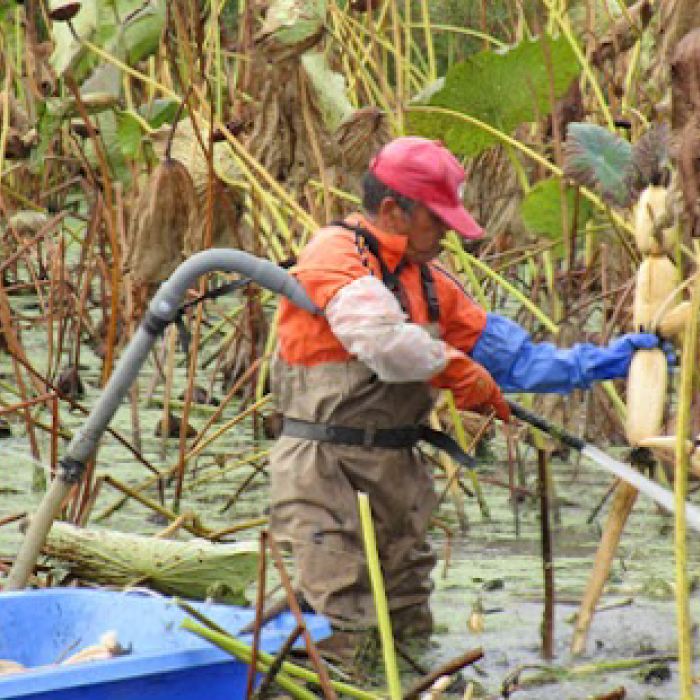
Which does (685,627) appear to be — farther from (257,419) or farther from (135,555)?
(257,419)

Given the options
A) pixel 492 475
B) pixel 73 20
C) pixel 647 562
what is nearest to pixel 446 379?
pixel 647 562

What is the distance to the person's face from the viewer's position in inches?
115

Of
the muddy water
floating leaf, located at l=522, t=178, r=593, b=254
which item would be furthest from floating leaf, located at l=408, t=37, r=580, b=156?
the muddy water

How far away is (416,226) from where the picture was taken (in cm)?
293

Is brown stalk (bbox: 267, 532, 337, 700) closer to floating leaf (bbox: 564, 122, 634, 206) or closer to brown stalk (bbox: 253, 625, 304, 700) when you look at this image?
brown stalk (bbox: 253, 625, 304, 700)

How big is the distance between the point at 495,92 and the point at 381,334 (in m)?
1.32

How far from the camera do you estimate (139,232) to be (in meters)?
3.83

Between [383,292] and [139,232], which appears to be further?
[139,232]

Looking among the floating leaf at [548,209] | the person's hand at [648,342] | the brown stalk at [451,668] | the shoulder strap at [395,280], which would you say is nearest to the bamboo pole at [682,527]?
the brown stalk at [451,668]

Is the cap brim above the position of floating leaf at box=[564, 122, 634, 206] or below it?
below

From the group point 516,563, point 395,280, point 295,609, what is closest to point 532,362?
point 395,280

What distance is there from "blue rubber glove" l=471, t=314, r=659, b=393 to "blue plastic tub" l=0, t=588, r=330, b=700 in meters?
0.76

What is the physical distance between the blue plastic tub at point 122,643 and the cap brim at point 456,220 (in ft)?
2.49

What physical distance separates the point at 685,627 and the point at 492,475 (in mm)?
2857
